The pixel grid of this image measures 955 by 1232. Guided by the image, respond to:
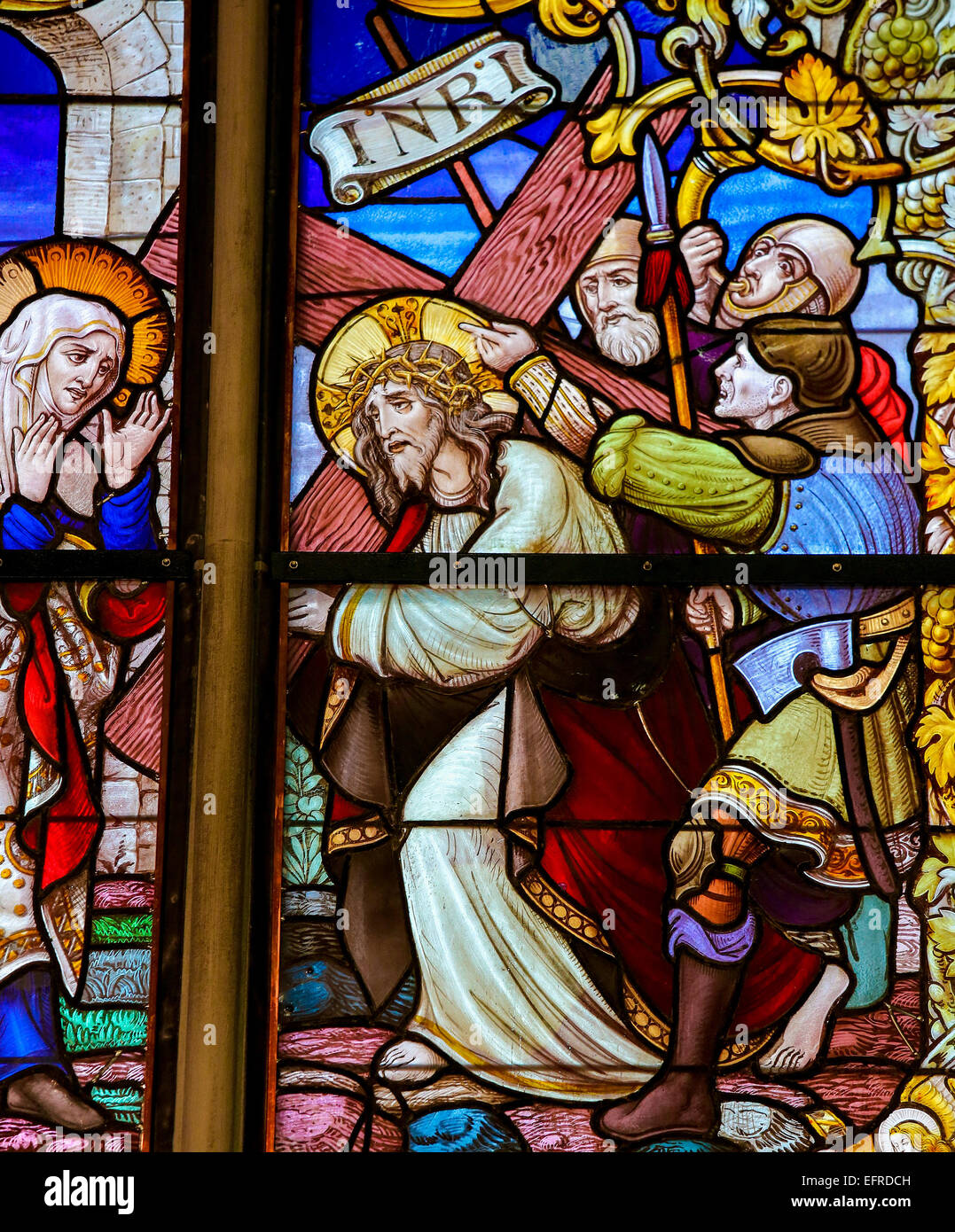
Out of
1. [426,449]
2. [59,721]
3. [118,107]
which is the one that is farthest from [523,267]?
[59,721]

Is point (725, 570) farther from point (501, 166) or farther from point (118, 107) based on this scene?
point (118, 107)

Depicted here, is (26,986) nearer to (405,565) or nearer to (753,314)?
(405,565)

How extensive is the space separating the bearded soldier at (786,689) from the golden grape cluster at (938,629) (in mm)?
49

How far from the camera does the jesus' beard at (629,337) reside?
3.23m

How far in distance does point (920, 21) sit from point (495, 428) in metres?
1.61

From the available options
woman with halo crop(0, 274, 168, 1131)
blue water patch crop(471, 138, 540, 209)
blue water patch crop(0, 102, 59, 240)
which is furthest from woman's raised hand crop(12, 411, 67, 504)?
blue water patch crop(471, 138, 540, 209)

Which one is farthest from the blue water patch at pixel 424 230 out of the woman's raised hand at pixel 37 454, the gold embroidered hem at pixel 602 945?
the gold embroidered hem at pixel 602 945

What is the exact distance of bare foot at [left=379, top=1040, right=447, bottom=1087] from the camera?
302 centimetres

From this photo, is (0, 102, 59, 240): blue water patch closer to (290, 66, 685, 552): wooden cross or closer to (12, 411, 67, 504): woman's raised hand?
(12, 411, 67, 504): woman's raised hand

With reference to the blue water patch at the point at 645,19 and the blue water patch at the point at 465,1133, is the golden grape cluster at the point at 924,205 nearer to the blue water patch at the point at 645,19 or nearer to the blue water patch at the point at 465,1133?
the blue water patch at the point at 645,19

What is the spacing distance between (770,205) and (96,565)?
80.2 inches

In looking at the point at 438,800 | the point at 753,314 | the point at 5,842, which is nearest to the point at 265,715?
the point at 438,800

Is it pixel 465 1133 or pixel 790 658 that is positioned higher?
pixel 790 658

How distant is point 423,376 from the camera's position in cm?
324
